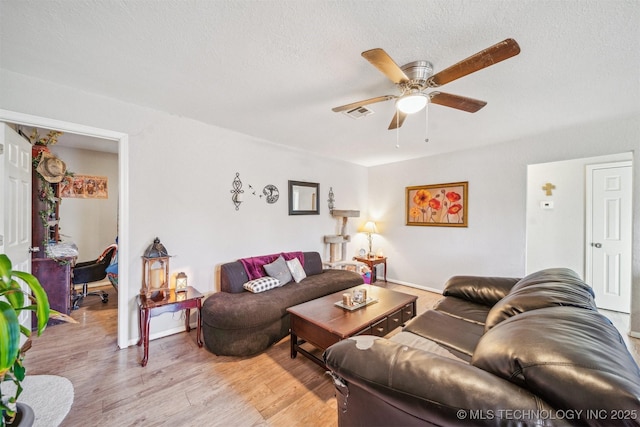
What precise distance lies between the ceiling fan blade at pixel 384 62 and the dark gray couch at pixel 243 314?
2.21m

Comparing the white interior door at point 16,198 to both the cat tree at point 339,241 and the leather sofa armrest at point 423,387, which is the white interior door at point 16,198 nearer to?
the leather sofa armrest at point 423,387

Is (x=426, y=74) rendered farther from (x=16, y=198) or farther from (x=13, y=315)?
(x=16, y=198)

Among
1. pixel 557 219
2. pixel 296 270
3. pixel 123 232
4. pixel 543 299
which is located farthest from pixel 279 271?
pixel 557 219

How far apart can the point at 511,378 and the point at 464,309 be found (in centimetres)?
156

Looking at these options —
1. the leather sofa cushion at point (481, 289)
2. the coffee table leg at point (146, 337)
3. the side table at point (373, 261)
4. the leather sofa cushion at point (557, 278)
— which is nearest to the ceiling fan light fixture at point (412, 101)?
the leather sofa cushion at point (557, 278)

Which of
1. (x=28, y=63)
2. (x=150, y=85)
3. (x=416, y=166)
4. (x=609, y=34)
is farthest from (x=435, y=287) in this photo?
(x=28, y=63)

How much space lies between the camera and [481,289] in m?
2.33

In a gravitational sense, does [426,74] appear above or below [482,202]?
above

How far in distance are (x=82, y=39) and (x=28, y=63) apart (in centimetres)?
69

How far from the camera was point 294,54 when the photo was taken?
166cm

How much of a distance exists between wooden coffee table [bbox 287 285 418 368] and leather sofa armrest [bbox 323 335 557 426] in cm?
74

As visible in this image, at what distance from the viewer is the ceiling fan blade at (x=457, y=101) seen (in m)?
1.77

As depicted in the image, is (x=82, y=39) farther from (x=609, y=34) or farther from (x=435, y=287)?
(x=435, y=287)

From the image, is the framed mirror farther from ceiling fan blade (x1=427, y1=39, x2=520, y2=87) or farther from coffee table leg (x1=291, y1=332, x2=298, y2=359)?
ceiling fan blade (x1=427, y1=39, x2=520, y2=87)
